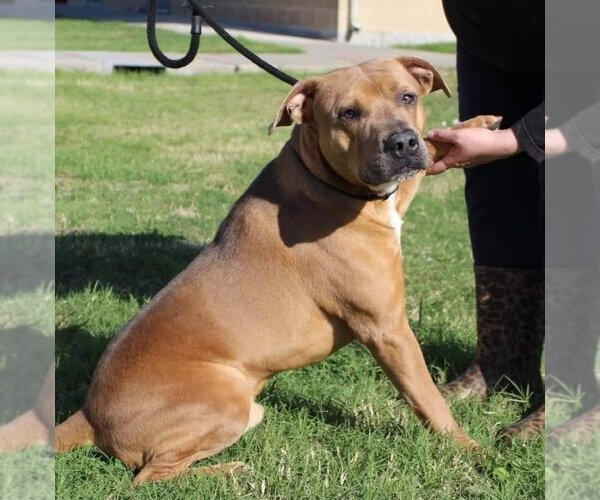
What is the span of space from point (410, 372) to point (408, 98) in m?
0.97

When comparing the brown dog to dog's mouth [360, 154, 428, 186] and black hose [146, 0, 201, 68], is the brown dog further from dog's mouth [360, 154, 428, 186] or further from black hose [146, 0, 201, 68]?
black hose [146, 0, 201, 68]

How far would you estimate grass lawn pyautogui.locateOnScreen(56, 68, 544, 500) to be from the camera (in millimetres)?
3461

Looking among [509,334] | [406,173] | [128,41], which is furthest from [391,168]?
[128,41]

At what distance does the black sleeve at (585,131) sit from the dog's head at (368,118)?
0.50m

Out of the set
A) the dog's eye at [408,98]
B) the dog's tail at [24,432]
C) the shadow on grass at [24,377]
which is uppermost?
the dog's eye at [408,98]

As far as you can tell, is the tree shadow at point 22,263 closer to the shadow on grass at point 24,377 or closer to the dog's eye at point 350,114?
the shadow on grass at point 24,377

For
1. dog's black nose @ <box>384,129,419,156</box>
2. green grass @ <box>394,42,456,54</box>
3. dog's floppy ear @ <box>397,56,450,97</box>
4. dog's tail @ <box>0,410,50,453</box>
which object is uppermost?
dog's floppy ear @ <box>397,56,450,97</box>

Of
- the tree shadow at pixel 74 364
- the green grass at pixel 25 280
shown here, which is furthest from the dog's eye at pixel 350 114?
the tree shadow at pixel 74 364

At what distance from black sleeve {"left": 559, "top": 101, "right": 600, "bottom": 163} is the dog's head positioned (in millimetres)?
501

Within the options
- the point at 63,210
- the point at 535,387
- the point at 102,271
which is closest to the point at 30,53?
the point at 63,210

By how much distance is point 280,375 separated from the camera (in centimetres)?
438

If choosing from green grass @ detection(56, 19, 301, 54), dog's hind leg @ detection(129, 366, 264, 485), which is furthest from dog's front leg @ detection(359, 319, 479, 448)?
green grass @ detection(56, 19, 301, 54)

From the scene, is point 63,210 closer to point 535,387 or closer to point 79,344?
Answer: point 79,344

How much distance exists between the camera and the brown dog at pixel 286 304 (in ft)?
11.4
